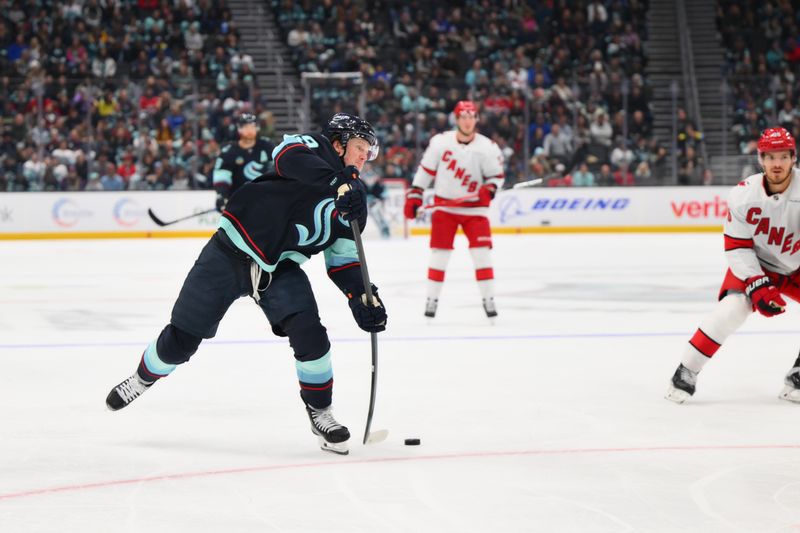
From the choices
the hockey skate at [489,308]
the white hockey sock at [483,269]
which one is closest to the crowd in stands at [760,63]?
the white hockey sock at [483,269]

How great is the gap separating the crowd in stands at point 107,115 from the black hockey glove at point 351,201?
474 inches

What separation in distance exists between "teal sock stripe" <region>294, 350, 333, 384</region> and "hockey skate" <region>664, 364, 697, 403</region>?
154 cm

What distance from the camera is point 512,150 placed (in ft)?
53.2

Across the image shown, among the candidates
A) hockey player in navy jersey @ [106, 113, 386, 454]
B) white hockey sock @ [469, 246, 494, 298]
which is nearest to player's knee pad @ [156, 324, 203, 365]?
hockey player in navy jersey @ [106, 113, 386, 454]

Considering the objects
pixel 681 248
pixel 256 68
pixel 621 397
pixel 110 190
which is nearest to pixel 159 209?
pixel 110 190

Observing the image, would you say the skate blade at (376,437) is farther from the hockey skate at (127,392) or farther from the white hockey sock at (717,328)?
the white hockey sock at (717,328)

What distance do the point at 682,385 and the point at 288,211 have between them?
179cm

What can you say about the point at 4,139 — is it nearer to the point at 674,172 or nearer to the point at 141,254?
the point at 141,254

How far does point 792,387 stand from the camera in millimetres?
4520

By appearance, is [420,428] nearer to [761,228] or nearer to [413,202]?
[761,228]

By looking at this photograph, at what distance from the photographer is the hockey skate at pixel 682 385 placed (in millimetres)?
4438

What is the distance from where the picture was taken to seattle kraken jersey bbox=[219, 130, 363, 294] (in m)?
3.53

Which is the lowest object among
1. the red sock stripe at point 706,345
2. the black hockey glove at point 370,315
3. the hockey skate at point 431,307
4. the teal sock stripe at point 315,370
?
the hockey skate at point 431,307

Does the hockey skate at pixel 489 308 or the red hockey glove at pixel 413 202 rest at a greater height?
the red hockey glove at pixel 413 202
